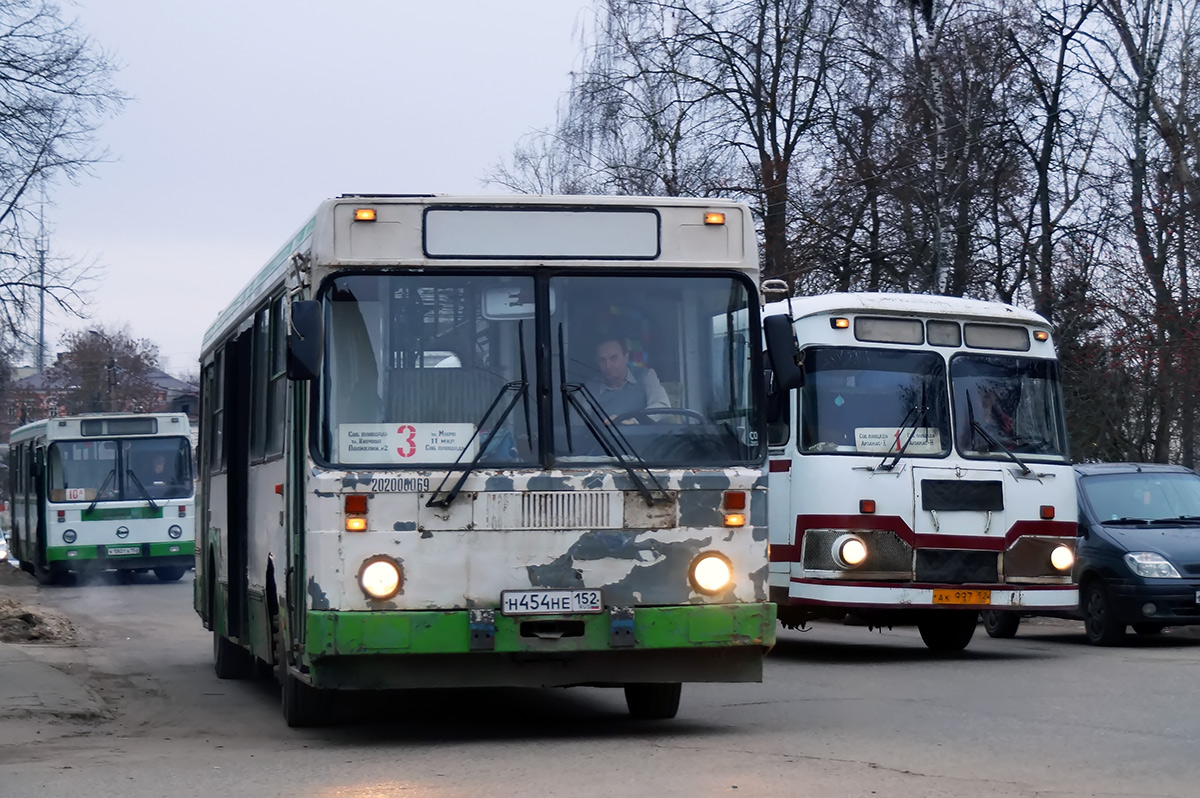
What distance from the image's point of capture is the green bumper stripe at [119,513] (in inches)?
1328

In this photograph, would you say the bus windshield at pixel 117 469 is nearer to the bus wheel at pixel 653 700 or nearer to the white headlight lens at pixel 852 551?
the white headlight lens at pixel 852 551

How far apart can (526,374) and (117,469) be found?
1010 inches

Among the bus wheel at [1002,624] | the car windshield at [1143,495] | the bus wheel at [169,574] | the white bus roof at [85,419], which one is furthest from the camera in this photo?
the bus wheel at [169,574]

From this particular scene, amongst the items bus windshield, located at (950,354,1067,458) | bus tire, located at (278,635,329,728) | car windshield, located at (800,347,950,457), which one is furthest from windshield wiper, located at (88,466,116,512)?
bus tire, located at (278,635,329,728)

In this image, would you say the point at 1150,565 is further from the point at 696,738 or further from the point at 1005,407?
the point at 696,738

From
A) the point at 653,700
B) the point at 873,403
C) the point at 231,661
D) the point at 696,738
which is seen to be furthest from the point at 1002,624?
the point at 696,738

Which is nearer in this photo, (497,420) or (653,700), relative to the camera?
(497,420)

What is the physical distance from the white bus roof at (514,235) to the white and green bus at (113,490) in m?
24.4

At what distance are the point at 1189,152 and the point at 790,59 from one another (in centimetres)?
776

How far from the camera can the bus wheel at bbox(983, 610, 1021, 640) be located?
738 inches

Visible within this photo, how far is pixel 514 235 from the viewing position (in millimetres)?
9898

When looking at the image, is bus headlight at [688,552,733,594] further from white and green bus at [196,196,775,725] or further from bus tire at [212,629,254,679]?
bus tire at [212,629,254,679]

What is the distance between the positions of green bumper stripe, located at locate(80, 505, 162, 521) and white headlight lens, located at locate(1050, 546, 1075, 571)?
22.1m

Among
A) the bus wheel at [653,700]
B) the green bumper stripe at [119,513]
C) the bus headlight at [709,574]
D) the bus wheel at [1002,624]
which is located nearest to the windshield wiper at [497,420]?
the bus headlight at [709,574]
